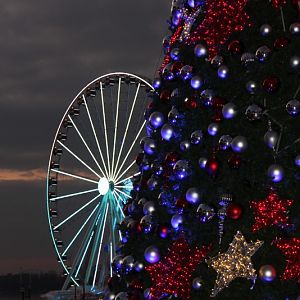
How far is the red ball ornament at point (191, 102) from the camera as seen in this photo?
6317mm

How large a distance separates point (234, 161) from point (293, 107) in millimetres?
665

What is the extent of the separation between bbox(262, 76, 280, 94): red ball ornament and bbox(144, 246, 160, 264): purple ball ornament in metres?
1.83

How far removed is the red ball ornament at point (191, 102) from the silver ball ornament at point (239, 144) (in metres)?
0.76

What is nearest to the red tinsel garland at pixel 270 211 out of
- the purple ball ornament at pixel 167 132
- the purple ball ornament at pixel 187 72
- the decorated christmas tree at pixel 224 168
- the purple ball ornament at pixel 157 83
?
the decorated christmas tree at pixel 224 168

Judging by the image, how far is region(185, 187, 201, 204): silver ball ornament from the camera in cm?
590

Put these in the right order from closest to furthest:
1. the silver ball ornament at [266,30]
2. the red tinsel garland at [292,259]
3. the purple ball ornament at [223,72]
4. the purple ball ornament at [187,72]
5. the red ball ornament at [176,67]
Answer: the red tinsel garland at [292,259], the silver ball ornament at [266,30], the purple ball ornament at [223,72], the purple ball ornament at [187,72], the red ball ornament at [176,67]

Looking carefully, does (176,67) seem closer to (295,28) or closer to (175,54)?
(175,54)

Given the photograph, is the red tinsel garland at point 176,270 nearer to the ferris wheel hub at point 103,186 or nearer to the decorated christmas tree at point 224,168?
the decorated christmas tree at point 224,168

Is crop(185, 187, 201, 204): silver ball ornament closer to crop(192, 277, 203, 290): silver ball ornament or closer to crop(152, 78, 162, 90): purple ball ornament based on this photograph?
crop(192, 277, 203, 290): silver ball ornament

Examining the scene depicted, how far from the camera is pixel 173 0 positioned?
7.34m

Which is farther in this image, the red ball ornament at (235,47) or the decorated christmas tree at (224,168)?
the red ball ornament at (235,47)

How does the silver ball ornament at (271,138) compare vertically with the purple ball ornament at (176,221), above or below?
above

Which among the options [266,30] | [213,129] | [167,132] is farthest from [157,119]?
[266,30]

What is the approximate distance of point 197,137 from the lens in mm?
6031
